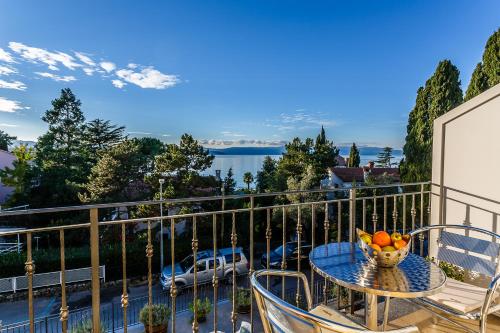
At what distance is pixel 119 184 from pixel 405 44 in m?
14.1

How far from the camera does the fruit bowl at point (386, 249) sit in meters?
1.45

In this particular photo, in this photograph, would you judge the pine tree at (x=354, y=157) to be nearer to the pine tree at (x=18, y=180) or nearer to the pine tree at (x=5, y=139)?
the pine tree at (x=18, y=180)

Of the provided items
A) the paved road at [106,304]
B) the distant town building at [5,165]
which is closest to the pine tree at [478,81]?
the paved road at [106,304]

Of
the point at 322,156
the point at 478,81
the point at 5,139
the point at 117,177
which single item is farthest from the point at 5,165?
the point at 478,81

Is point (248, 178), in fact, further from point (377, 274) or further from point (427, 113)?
point (377, 274)

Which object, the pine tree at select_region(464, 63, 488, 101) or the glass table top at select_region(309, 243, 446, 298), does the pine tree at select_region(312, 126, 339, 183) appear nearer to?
the pine tree at select_region(464, 63, 488, 101)

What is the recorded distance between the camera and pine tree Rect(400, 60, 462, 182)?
434 inches

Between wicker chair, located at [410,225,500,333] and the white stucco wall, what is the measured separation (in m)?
0.88

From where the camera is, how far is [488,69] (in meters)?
9.32

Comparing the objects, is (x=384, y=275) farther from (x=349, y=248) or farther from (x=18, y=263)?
(x=18, y=263)

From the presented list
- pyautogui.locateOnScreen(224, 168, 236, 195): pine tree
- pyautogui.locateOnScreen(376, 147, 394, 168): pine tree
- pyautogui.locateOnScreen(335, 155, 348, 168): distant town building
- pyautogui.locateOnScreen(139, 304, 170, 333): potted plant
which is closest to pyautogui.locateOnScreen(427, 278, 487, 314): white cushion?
pyautogui.locateOnScreen(139, 304, 170, 333): potted plant

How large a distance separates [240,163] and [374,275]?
17566 millimetres

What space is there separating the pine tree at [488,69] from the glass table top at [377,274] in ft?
33.0

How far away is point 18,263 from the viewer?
38.4 feet
